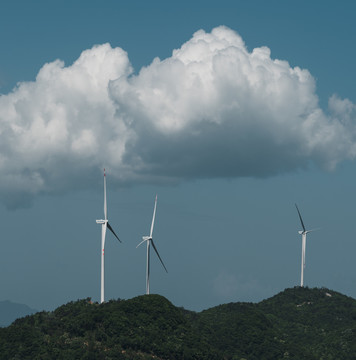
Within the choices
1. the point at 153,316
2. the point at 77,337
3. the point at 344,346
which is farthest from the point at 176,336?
the point at 344,346

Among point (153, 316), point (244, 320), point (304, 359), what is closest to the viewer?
point (153, 316)

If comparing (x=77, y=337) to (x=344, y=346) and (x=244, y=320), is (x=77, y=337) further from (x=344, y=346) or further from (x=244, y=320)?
(x=344, y=346)

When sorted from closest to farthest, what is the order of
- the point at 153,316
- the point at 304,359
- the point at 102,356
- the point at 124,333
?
the point at 102,356, the point at 124,333, the point at 153,316, the point at 304,359

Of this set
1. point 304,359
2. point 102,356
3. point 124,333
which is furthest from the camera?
point 304,359

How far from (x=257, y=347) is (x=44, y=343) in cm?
6854

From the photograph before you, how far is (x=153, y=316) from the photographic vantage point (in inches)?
5797

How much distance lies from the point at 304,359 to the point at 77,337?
6824 centimetres

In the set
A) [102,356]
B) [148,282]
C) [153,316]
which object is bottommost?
[102,356]

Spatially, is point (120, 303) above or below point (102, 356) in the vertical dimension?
above

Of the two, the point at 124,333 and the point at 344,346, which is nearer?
the point at 124,333

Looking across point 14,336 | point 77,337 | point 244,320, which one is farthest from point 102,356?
point 244,320

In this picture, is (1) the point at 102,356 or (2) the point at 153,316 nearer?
(1) the point at 102,356

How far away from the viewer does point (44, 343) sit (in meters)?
129

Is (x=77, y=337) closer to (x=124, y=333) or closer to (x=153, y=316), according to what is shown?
(x=124, y=333)
